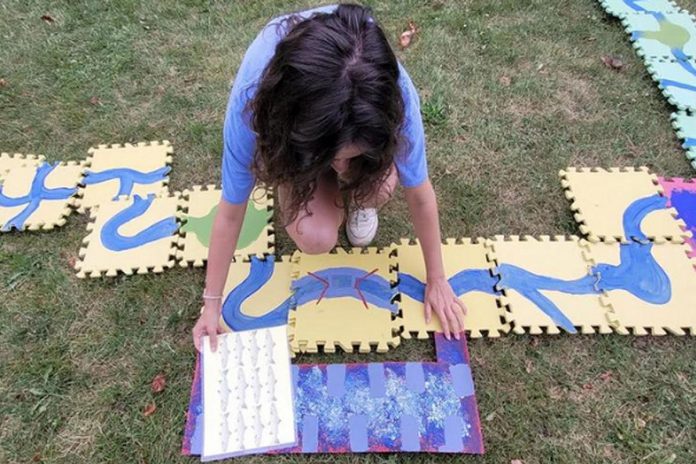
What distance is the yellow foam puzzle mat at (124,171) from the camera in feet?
7.70

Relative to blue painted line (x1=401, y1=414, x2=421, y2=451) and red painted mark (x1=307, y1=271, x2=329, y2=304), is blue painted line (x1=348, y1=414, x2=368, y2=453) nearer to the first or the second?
blue painted line (x1=401, y1=414, x2=421, y2=451)

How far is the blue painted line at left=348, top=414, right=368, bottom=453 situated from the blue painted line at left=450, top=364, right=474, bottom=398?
0.33m

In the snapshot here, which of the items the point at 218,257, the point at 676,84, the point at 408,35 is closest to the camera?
the point at 218,257

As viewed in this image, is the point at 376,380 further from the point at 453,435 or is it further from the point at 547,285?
the point at 547,285

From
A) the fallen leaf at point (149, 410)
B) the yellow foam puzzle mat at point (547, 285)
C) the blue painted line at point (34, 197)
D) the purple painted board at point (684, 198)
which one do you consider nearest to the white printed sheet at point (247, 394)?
the fallen leaf at point (149, 410)

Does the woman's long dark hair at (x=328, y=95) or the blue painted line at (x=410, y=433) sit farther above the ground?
the woman's long dark hair at (x=328, y=95)

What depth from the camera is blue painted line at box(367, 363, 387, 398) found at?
1821 mm

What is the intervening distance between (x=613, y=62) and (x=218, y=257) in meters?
2.26

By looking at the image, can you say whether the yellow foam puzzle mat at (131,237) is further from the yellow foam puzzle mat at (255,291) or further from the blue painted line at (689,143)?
the blue painted line at (689,143)

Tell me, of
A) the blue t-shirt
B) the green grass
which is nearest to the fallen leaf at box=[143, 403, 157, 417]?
the green grass

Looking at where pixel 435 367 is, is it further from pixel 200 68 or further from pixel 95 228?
pixel 200 68

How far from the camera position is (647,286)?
2.02 metres

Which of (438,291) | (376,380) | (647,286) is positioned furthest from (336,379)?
(647,286)

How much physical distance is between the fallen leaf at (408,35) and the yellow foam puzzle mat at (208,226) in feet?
3.94
